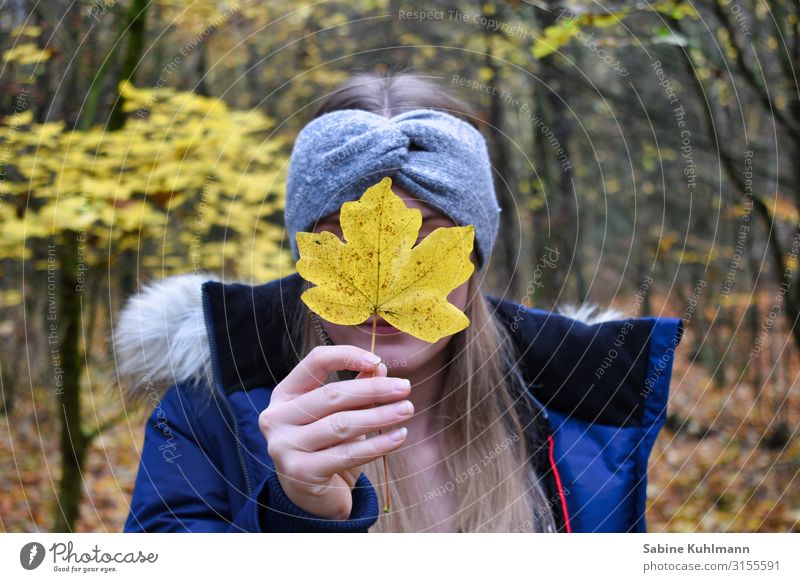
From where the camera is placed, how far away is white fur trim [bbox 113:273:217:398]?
129 cm

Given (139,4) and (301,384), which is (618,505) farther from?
(139,4)

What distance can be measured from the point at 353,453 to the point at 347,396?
0.24ft

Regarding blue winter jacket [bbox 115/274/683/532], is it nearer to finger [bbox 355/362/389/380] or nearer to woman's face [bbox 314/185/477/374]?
woman's face [bbox 314/185/477/374]

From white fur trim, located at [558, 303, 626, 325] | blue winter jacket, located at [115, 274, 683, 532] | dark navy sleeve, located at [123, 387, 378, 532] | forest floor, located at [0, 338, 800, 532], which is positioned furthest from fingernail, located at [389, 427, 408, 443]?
forest floor, located at [0, 338, 800, 532]

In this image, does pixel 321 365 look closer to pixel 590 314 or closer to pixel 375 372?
pixel 375 372

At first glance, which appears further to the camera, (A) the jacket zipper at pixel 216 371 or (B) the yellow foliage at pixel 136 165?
(B) the yellow foliage at pixel 136 165

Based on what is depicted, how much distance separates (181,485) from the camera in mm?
1160

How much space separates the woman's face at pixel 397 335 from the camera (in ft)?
3.28

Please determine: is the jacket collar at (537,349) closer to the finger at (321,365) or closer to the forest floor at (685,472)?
the finger at (321,365)

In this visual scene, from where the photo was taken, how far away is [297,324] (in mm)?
1258

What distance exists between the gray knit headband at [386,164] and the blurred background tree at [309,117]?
26 cm
